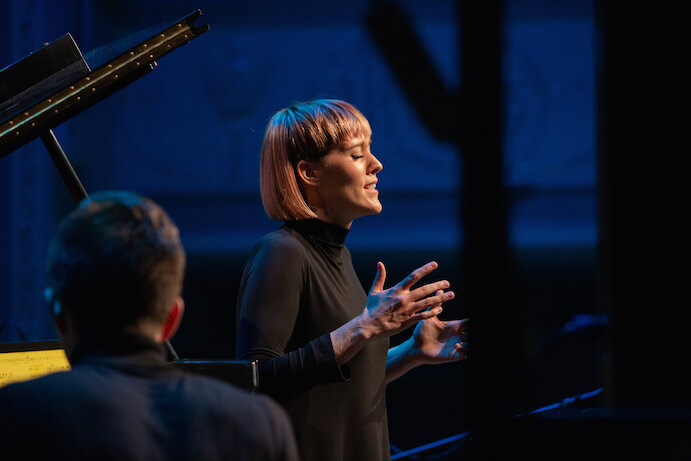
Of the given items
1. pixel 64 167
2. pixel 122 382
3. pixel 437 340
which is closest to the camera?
pixel 122 382

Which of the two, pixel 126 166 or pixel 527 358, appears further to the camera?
pixel 126 166

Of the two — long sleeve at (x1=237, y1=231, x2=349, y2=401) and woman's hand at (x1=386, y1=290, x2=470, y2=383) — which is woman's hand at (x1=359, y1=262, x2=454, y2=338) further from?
woman's hand at (x1=386, y1=290, x2=470, y2=383)

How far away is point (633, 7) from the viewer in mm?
788

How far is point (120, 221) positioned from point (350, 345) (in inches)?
25.9

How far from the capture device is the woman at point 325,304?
4.36ft

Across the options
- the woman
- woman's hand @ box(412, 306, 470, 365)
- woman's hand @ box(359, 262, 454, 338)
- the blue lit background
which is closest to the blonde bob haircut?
the woman

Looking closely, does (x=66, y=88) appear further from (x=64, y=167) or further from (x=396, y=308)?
(x=396, y=308)

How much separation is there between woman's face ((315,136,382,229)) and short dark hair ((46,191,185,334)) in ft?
2.50

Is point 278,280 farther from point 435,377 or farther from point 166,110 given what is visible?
point 166,110

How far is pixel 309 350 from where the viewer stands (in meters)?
1.32

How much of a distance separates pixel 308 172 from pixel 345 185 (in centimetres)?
8

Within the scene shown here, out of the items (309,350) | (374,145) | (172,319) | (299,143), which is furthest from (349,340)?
(374,145)

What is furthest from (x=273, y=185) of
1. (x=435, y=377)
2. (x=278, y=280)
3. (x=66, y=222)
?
(x=435, y=377)

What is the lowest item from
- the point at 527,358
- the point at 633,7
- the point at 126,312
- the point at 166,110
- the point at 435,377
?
the point at 435,377
